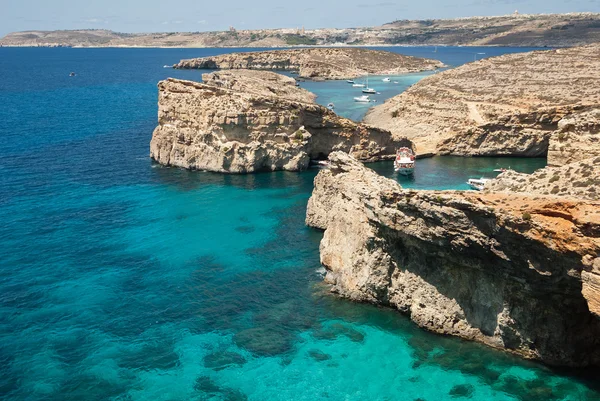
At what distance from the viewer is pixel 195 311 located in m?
35.0

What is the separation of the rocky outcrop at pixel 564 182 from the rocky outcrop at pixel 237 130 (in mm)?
38114

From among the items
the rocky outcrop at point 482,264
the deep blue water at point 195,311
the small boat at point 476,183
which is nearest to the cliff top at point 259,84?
the deep blue water at point 195,311

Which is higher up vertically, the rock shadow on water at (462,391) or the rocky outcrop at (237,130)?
the rocky outcrop at (237,130)

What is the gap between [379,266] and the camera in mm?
34031

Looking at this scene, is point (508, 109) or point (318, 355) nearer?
point (318, 355)

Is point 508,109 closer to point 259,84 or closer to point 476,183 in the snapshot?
point 476,183

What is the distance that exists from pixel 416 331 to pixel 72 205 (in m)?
39.7

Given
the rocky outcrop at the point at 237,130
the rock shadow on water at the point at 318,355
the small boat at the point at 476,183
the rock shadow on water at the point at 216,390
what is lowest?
the rock shadow on water at the point at 216,390

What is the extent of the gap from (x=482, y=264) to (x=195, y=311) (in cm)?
1835

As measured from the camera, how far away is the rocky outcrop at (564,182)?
97.8 feet

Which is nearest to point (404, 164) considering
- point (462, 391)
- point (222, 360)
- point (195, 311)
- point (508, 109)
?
point (508, 109)

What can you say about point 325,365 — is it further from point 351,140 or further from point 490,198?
point 351,140

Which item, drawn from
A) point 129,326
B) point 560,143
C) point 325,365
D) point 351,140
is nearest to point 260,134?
point 351,140

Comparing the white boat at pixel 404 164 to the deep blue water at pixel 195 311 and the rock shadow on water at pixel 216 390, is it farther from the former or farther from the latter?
the rock shadow on water at pixel 216 390
